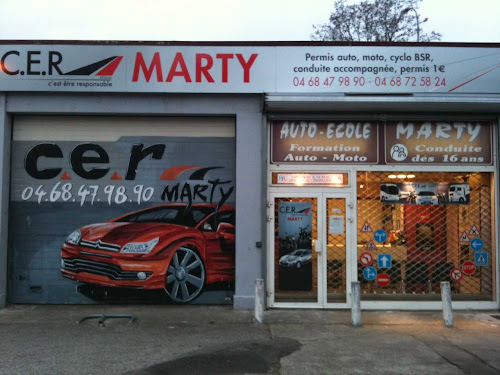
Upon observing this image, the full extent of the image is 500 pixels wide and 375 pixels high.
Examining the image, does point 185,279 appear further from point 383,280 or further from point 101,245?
point 383,280

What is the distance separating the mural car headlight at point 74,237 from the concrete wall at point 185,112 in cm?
126

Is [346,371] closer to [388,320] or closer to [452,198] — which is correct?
[388,320]

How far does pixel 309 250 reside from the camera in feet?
32.1

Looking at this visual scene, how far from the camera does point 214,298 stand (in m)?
9.86

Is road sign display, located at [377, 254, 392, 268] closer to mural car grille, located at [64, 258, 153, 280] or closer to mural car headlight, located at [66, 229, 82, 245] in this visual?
mural car grille, located at [64, 258, 153, 280]

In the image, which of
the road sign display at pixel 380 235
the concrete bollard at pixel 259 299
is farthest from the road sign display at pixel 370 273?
the concrete bollard at pixel 259 299

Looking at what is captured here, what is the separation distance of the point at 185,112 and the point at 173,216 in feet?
6.99

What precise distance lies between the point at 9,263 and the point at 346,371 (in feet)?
23.9

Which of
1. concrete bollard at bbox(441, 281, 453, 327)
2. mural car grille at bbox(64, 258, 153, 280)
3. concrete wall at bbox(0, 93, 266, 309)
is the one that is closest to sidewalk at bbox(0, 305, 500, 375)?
concrete bollard at bbox(441, 281, 453, 327)

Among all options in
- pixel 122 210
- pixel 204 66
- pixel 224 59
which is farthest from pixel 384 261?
pixel 122 210

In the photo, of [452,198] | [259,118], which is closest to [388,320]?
[452,198]

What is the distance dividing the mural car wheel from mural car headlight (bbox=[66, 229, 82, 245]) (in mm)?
2018

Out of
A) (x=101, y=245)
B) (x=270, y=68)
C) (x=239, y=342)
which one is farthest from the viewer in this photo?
(x=101, y=245)

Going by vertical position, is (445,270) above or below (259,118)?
below
